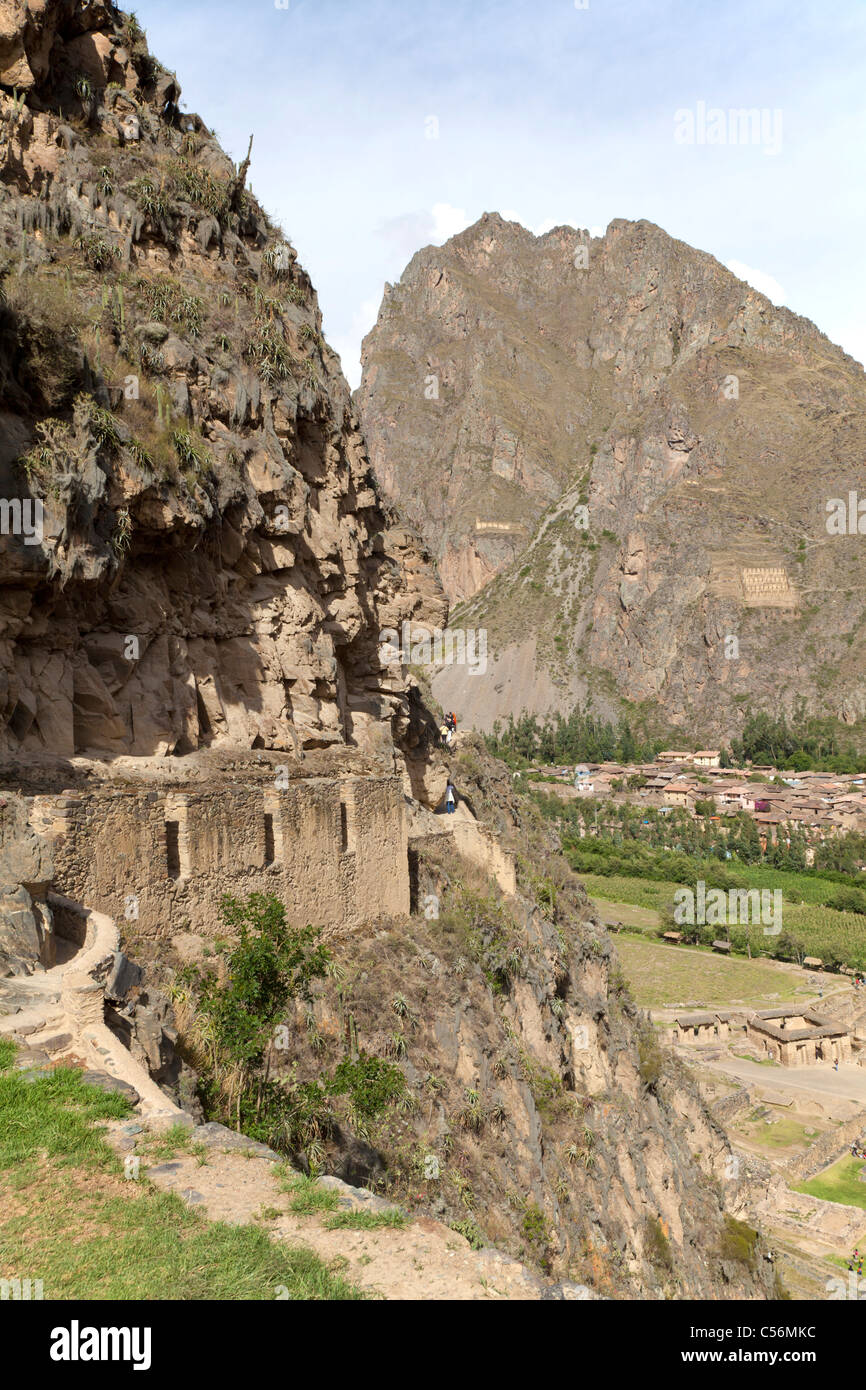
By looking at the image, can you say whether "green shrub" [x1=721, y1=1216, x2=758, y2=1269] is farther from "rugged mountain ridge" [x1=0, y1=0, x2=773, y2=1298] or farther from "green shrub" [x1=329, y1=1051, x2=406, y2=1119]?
"green shrub" [x1=329, y1=1051, x2=406, y2=1119]

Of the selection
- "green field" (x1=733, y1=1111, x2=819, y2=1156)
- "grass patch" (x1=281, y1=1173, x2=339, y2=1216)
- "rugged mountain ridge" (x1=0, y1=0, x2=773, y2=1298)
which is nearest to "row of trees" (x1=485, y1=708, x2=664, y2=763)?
"green field" (x1=733, y1=1111, x2=819, y2=1156)

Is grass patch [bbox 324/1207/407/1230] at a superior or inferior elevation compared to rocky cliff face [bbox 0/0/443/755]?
inferior

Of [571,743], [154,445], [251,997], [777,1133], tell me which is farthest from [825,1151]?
[571,743]

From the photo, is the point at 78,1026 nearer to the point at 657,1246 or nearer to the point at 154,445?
the point at 154,445

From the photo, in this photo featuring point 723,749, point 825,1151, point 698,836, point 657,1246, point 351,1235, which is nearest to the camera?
point 351,1235

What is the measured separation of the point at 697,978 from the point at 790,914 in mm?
19406

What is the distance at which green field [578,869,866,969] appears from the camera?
71750 millimetres

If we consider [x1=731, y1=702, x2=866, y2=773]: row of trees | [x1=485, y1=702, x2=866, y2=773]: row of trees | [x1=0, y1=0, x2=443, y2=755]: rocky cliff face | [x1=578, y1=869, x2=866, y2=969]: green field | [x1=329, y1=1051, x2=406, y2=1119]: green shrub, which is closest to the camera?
[x1=329, y1=1051, x2=406, y2=1119]: green shrub

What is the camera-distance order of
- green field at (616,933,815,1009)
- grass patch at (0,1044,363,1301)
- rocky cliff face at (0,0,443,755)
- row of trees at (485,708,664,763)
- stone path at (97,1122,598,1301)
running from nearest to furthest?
grass patch at (0,1044,363,1301) → stone path at (97,1122,598,1301) → rocky cliff face at (0,0,443,755) → green field at (616,933,815,1009) → row of trees at (485,708,664,763)

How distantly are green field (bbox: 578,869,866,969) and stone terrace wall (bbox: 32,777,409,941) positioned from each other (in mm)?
62982

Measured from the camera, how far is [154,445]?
55.9ft

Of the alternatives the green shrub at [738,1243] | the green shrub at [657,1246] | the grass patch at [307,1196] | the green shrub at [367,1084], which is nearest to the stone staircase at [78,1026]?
the grass patch at [307,1196]
